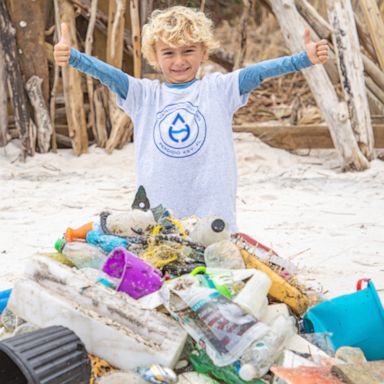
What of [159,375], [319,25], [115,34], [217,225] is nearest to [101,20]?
[115,34]

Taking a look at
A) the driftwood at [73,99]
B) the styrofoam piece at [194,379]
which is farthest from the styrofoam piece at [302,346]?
the driftwood at [73,99]

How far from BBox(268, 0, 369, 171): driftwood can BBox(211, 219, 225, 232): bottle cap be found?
3.53 meters

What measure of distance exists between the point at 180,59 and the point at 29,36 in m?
3.40

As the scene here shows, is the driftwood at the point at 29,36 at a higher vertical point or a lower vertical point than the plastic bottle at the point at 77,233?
higher

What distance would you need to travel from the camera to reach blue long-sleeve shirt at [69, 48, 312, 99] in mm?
2732

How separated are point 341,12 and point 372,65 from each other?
633 mm

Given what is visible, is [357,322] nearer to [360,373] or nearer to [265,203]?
[360,373]

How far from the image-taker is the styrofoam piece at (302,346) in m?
1.86

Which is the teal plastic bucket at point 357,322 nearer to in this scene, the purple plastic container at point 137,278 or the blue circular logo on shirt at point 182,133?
the purple plastic container at point 137,278

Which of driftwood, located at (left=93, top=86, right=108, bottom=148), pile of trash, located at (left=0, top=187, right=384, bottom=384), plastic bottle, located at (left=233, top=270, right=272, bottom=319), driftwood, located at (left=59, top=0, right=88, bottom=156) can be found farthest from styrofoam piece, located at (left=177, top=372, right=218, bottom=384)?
driftwood, located at (left=93, top=86, right=108, bottom=148)

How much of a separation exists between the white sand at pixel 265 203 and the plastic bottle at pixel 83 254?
646mm

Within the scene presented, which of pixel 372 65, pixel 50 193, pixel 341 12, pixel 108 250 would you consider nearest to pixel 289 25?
pixel 341 12

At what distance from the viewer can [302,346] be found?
187 cm

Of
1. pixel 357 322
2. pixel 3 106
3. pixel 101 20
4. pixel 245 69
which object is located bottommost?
pixel 357 322
